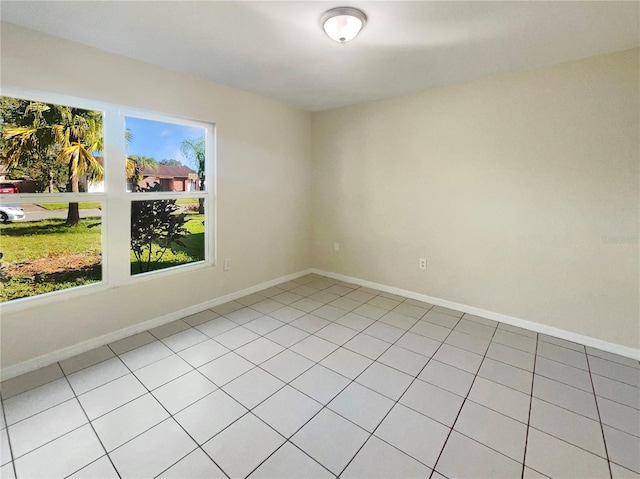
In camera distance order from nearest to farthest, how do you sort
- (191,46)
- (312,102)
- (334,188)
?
(191,46), (312,102), (334,188)

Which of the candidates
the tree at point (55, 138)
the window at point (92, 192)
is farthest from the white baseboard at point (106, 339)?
the tree at point (55, 138)

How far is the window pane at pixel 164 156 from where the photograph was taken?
8.94 ft

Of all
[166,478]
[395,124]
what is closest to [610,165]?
[395,124]

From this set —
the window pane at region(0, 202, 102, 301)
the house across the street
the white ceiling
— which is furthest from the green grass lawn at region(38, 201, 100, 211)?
the white ceiling

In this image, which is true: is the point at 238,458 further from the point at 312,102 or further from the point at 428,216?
the point at 312,102

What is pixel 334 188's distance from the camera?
4227 mm

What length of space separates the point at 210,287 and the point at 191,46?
7.20 feet

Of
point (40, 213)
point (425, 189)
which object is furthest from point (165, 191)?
point (425, 189)

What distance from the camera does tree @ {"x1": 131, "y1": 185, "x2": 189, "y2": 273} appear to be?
2.80 metres

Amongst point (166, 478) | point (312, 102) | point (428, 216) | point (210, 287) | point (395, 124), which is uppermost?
point (312, 102)

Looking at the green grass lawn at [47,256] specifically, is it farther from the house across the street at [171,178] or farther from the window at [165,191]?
the house across the street at [171,178]

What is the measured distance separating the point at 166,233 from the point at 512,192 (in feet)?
10.7

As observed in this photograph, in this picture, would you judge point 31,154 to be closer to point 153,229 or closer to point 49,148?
point 49,148

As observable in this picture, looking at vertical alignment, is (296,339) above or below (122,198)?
below
